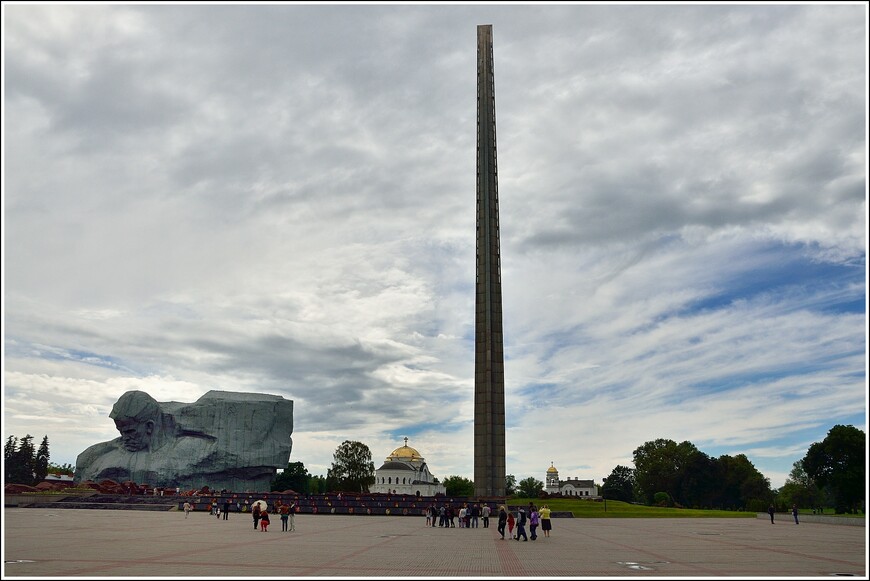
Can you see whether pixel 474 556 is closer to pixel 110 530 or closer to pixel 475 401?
pixel 110 530

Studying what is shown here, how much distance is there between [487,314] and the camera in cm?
6256

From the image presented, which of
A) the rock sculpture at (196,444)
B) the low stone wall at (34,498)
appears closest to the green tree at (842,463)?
the rock sculpture at (196,444)

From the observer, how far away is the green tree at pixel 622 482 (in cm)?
13288

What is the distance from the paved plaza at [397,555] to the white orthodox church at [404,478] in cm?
10951

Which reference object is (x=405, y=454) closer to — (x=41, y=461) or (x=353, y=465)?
(x=353, y=465)

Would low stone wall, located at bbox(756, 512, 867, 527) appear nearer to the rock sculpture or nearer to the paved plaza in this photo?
the paved plaza

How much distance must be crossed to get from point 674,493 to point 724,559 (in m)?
91.6

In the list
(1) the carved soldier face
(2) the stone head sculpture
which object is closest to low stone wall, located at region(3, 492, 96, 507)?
(2) the stone head sculpture

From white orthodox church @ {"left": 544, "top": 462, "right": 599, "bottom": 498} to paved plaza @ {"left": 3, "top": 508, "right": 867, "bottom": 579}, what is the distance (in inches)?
6066

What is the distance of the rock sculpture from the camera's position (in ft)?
286

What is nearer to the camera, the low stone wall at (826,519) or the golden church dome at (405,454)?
the low stone wall at (826,519)

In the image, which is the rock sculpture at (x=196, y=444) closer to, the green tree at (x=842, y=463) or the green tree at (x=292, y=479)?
the green tree at (x=292, y=479)

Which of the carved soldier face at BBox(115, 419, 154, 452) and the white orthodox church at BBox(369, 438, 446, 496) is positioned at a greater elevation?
the carved soldier face at BBox(115, 419, 154, 452)

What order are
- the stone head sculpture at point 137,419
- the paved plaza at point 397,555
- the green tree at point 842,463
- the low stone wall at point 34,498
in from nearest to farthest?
1. the paved plaza at point 397,555
2. the low stone wall at point 34,498
3. the green tree at point 842,463
4. the stone head sculpture at point 137,419
